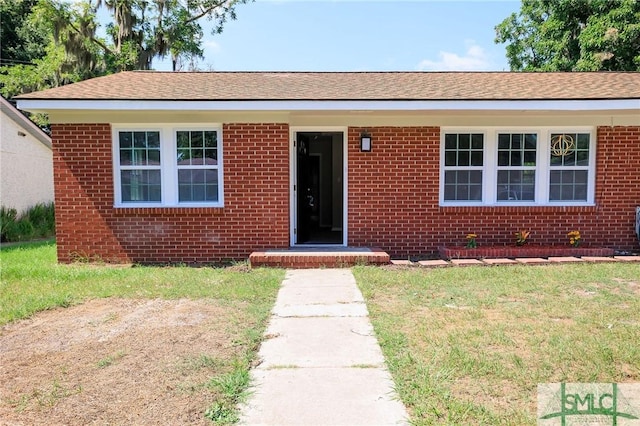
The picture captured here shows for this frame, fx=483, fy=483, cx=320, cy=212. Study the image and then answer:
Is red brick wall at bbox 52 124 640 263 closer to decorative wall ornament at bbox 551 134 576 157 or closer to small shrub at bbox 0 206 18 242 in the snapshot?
decorative wall ornament at bbox 551 134 576 157

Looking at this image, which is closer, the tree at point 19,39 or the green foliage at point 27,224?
the green foliage at point 27,224

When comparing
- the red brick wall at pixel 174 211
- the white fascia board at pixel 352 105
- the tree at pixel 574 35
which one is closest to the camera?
the white fascia board at pixel 352 105

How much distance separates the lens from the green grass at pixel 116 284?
6098 millimetres

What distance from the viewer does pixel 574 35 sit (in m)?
18.9

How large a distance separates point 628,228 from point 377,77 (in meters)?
5.99

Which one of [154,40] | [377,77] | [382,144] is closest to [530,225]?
[382,144]

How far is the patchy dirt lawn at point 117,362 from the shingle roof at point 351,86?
4.15 metres

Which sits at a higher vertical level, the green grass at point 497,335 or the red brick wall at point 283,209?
the red brick wall at point 283,209

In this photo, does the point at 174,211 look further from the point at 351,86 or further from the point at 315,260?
the point at 351,86

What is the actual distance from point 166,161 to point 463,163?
220 inches

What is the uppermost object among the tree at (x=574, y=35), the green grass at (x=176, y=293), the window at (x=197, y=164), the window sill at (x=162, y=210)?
the tree at (x=574, y=35)

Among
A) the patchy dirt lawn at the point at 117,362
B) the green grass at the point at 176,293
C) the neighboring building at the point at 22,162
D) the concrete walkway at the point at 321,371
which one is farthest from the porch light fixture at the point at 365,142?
the neighboring building at the point at 22,162

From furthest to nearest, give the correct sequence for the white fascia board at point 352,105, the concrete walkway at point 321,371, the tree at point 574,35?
1. the tree at point 574,35
2. the white fascia board at point 352,105
3. the concrete walkway at point 321,371

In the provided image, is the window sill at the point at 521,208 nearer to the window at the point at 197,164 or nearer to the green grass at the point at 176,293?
the green grass at the point at 176,293
